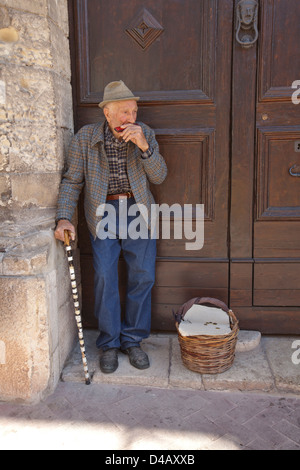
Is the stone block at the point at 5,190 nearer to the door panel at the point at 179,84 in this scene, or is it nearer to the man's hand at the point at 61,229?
the man's hand at the point at 61,229

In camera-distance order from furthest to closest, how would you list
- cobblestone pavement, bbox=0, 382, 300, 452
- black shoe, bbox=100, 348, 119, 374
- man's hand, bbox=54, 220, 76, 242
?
black shoe, bbox=100, 348, 119, 374, man's hand, bbox=54, 220, 76, 242, cobblestone pavement, bbox=0, 382, 300, 452

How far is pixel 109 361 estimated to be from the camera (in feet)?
9.91

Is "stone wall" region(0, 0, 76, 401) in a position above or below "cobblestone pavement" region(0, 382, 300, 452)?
above

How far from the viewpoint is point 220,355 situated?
2.87 metres

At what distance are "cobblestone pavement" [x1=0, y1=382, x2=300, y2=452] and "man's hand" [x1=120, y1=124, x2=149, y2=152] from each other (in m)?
1.68

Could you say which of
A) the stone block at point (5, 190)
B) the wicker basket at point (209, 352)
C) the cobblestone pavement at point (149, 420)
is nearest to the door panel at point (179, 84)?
the wicker basket at point (209, 352)

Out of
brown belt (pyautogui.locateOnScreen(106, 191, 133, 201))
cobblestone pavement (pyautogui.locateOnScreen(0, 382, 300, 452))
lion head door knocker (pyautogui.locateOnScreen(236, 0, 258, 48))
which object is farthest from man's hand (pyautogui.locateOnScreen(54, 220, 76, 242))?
lion head door knocker (pyautogui.locateOnScreen(236, 0, 258, 48))

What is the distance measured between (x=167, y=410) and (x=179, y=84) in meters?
2.35

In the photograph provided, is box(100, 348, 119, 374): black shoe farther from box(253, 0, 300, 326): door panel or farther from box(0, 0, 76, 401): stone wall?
box(253, 0, 300, 326): door panel

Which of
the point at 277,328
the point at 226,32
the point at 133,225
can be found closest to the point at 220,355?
the point at 277,328

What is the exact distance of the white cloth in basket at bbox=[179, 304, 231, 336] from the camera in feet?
9.47
